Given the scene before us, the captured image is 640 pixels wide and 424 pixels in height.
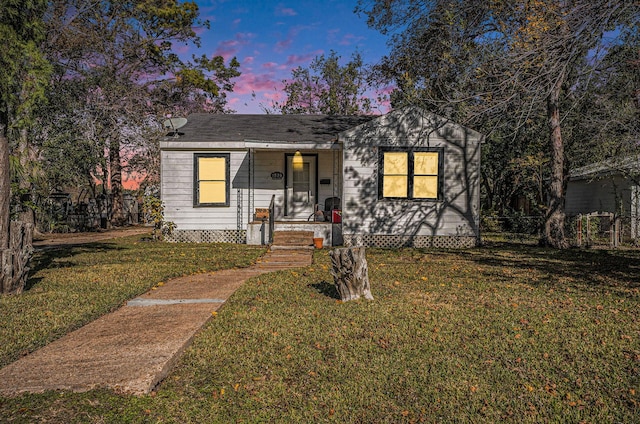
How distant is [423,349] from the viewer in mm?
4289

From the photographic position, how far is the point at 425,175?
12695mm

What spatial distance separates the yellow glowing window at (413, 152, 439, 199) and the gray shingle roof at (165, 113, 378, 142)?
9.71 feet

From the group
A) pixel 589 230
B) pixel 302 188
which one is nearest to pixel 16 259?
pixel 302 188

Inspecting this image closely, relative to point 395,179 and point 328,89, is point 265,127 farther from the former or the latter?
point 328,89

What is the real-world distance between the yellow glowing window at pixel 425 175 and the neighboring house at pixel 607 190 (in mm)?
5108

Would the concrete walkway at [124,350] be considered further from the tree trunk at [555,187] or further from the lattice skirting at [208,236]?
the tree trunk at [555,187]

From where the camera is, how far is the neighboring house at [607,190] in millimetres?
13961

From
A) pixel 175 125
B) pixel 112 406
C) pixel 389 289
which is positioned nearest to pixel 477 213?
pixel 389 289

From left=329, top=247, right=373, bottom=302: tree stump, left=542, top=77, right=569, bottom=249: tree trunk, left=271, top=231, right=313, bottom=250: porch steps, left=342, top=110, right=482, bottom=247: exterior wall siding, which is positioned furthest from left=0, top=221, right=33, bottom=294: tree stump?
left=542, top=77, right=569, bottom=249: tree trunk

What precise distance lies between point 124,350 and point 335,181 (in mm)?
10939

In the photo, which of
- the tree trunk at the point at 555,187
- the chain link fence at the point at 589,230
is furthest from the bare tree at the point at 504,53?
the chain link fence at the point at 589,230

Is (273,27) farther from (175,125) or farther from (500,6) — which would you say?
→ (500,6)

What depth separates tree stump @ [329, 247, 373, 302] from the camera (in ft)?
19.9

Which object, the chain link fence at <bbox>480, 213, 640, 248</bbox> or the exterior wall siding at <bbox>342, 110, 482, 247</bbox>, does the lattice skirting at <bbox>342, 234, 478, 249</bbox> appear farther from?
the chain link fence at <bbox>480, 213, 640, 248</bbox>
